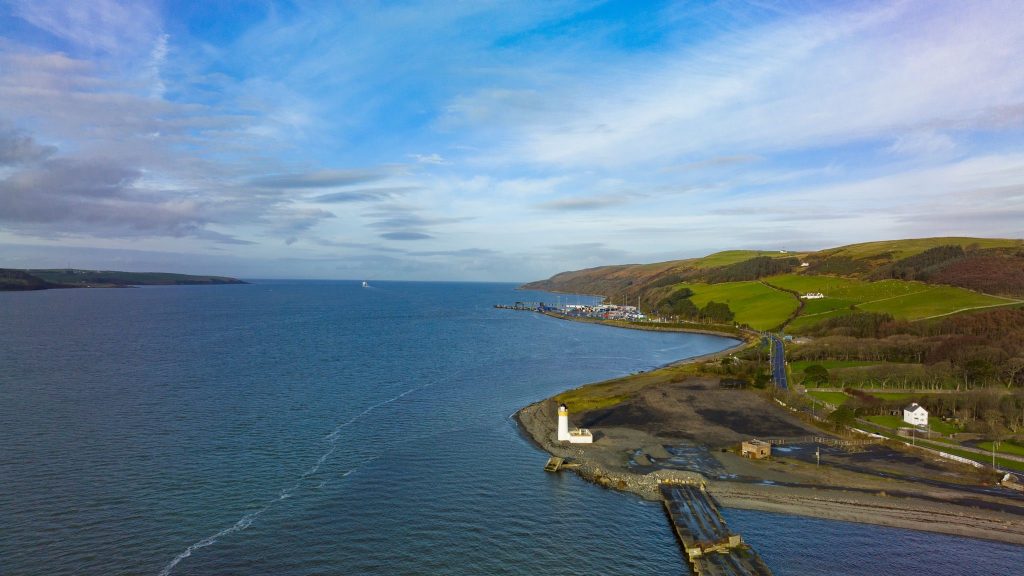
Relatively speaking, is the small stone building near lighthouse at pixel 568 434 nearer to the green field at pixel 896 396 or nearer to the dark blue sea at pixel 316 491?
the dark blue sea at pixel 316 491

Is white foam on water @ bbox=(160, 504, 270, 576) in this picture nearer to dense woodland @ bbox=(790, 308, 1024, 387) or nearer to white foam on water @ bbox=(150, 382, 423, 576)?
white foam on water @ bbox=(150, 382, 423, 576)

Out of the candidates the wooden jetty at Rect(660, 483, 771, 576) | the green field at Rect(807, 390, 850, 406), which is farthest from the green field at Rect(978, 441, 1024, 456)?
the wooden jetty at Rect(660, 483, 771, 576)

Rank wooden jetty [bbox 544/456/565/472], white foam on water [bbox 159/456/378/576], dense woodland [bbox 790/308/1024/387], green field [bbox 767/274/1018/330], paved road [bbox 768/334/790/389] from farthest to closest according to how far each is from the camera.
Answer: green field [bbox 767/274/1018/330]
paved road [bbox 768/334/790/389]
dense woodland [bbox 790/308/1024/387]
wooden jetty [bbox 544/456/565/472]
white foam on water [bbox 159/456/378/576]

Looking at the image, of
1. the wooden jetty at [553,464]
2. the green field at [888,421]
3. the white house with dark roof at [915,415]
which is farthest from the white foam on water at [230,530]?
the white house with dark roof at [915,415]

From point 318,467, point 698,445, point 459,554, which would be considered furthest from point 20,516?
point 698,445

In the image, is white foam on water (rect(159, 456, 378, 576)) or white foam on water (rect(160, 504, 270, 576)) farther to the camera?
white foam on water (rect(159, 456, 378, 576))

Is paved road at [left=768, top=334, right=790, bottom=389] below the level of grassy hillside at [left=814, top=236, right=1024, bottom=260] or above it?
below
